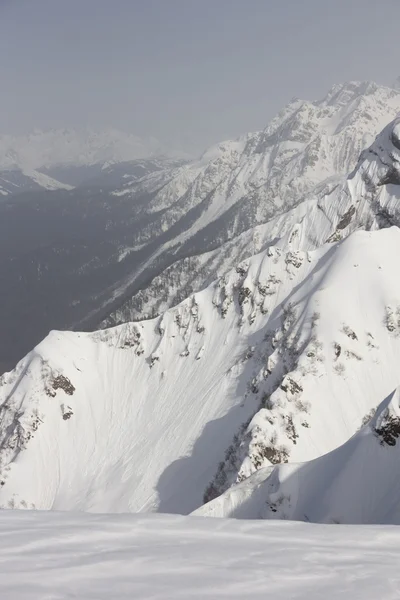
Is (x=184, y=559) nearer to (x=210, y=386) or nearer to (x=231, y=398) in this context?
(x=231, y=398)

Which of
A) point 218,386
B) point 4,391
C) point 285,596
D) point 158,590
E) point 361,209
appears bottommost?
point 285,596

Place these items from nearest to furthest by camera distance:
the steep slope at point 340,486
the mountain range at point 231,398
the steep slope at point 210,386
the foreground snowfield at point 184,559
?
the foreground snowfield at point 184,559
the steep slope at point 340,486
the mountain range at point 231,398
the steep slope at point 210,386

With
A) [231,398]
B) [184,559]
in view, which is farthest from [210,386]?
[184,559]

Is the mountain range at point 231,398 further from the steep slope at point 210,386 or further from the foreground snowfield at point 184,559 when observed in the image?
the foreground snowfield at point 184,559

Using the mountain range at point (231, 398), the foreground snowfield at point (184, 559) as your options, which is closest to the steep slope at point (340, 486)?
the mountain range at point (231, 398)

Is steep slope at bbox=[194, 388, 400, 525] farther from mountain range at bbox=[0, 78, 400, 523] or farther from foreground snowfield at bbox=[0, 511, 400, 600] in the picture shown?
foreground snowfield at bbox=[0, 511, 400, 600]

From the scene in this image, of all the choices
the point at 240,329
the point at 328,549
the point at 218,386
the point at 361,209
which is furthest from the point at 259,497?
the point at 361,209

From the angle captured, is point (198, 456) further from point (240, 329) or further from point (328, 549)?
point (328, 549)
